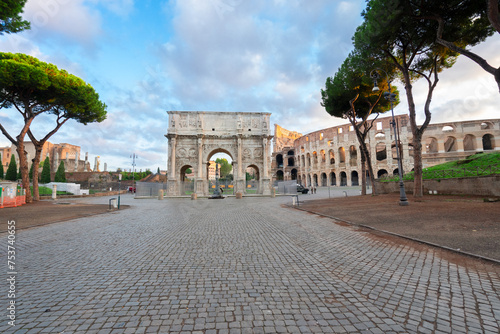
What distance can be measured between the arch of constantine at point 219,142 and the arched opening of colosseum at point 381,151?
27.1 m

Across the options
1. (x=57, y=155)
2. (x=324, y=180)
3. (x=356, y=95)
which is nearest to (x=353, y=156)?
(x=324, y=180)

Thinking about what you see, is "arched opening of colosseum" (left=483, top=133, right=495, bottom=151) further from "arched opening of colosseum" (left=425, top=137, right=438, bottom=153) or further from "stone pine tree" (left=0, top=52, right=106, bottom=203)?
"stone pine tree" (left=0, top=52, right=106, bottom=203)

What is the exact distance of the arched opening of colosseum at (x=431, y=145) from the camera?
4230cm

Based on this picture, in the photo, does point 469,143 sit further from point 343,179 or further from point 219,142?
point 219,142

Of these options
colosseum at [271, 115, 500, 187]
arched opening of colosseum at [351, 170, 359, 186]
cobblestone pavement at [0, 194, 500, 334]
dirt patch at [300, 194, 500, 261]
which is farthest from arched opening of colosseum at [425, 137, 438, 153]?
cobblestone pavement at [0, 194, 500, 334]

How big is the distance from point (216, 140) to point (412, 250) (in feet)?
101

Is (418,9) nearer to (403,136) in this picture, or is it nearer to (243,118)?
(243,118)

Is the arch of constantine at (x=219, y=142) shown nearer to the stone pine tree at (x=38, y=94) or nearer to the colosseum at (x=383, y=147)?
the stone pine tree at (x=38, y=94)

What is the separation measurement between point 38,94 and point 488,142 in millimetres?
63918

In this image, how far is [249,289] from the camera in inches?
114

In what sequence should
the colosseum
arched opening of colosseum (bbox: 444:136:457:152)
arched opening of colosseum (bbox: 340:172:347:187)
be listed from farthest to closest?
arched opening of colosseum (bbox: 340:172:347:187) < arched opening of colosseum (bbox: 444:136:457:152) < the colosseum

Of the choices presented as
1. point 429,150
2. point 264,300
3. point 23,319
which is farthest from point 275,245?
point 429,150

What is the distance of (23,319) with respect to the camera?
2.21m

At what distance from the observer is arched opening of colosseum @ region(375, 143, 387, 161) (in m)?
45.4
